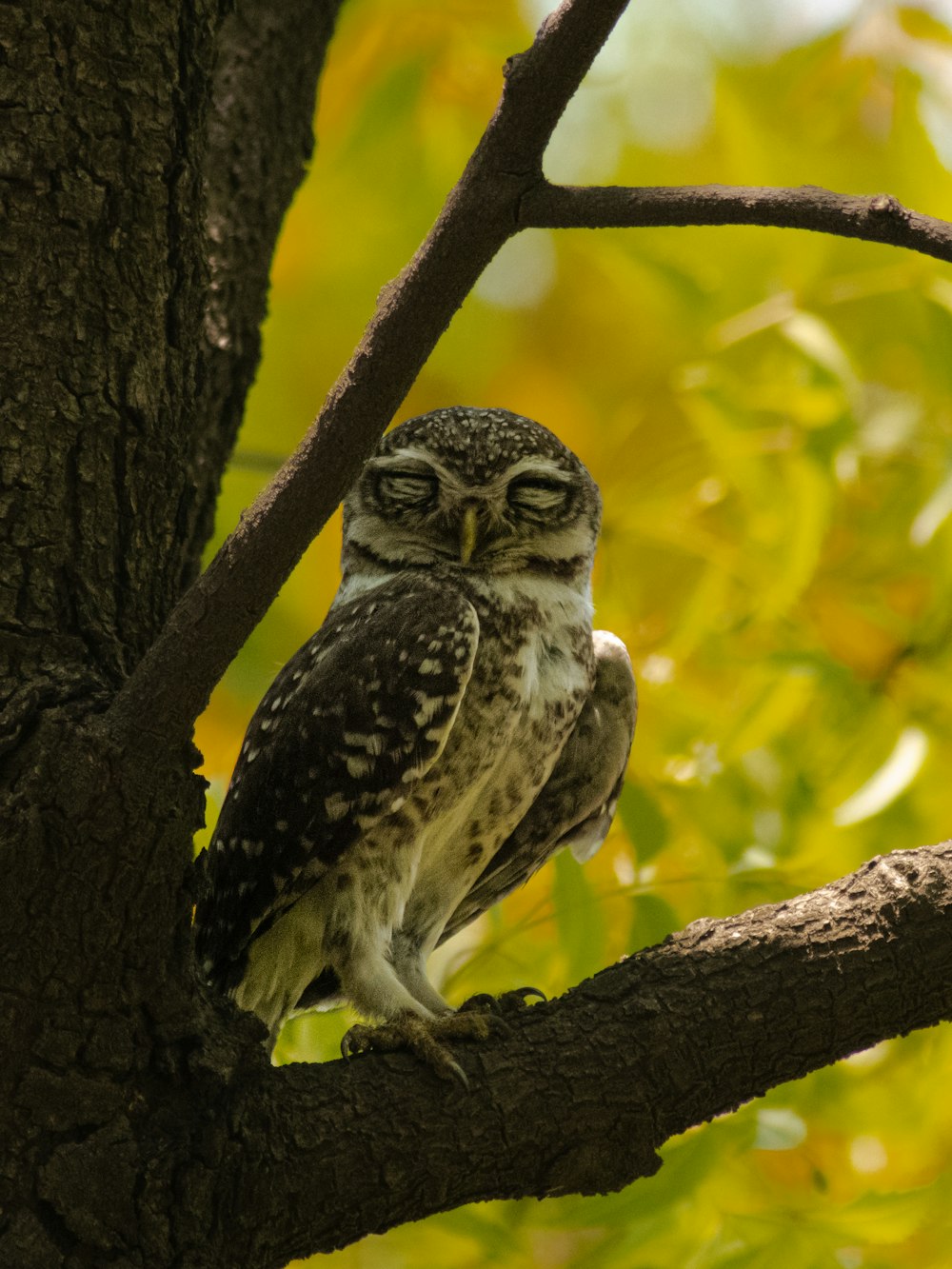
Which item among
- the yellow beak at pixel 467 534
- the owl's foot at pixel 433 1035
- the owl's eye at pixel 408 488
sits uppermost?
the owl's eye at pixel 408 488

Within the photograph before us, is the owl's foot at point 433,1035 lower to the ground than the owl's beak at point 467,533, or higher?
lower

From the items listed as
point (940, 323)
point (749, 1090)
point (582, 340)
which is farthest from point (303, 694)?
point (582, 340)

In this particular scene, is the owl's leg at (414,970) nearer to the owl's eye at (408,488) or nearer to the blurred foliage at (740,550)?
the blurred foliage at (740,550)

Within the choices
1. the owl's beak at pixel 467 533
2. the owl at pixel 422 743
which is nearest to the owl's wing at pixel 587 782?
the owl at pixel 422 743

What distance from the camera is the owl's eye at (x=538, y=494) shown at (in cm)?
317

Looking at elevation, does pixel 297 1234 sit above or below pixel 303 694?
below

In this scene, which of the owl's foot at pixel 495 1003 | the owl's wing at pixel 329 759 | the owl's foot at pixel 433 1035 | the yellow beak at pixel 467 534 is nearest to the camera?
the owl's foot at pixel 433 1035

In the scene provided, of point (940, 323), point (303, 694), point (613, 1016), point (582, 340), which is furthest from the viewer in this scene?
point (582, 340)

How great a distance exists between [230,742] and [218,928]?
1.42 m

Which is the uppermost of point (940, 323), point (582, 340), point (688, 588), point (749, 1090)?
point (582, 340)

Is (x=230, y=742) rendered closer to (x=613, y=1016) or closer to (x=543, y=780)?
(x=543, y=780)

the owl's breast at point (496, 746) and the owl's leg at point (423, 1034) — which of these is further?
the owl's breast at point (496, 746)

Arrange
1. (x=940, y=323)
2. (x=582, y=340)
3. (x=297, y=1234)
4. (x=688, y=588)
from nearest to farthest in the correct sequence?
1. (x=297, y=1234)
2. (x=940, y=323)
3. (x=688, y=588)
4. (x=582, y=340)

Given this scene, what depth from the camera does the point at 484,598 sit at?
9.95ft
